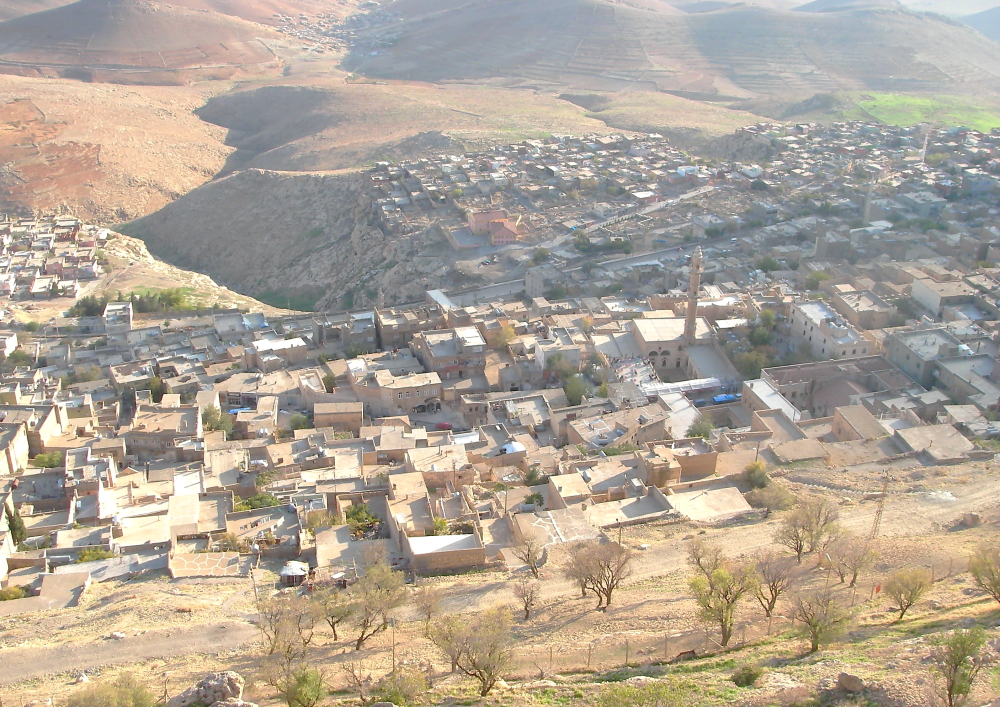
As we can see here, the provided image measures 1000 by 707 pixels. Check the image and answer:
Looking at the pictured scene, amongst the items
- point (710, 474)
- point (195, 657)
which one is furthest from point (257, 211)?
point (195, 657)

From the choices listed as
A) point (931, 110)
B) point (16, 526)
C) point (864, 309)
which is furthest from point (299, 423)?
point (931, 110)

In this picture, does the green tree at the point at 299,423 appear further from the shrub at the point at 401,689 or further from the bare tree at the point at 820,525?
the shrub at the point at 401,689

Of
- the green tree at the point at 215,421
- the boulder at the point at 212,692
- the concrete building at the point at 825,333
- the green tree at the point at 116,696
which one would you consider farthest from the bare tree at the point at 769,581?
the green tree at the point at 215,421

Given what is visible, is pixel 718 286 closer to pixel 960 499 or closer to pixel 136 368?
pixel 960 499

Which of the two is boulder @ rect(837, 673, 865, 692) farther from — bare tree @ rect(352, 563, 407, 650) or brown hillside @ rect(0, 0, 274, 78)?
brown hillside @ rect(0, 0, 274, 78)

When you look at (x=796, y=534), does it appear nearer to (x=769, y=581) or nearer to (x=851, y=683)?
(x=769, y=581)
